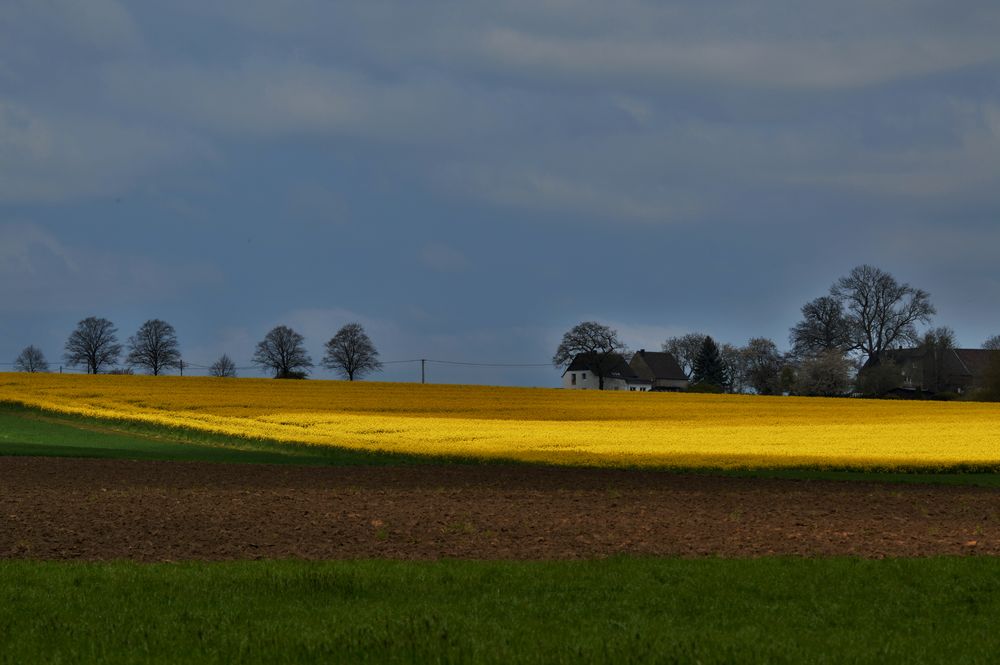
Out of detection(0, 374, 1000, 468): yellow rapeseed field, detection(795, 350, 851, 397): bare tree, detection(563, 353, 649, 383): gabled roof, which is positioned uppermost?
detection(563, 353, 649, 383): gabled roof

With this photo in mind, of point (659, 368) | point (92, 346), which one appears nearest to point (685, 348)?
point (659, 368)

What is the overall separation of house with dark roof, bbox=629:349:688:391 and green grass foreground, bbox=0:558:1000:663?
145 m

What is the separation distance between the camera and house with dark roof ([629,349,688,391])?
15888 centimetres

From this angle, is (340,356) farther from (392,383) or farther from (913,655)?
(913,655)

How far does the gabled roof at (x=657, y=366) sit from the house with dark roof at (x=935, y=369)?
42.1m

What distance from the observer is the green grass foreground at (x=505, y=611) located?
916 centimetres

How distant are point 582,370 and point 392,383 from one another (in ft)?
249

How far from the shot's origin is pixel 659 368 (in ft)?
527

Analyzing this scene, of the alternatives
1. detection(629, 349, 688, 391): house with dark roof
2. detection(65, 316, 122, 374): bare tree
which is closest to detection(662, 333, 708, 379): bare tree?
detection(629, 349, 688, 391): house with dark roof

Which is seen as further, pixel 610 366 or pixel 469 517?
→ pixel 610 366

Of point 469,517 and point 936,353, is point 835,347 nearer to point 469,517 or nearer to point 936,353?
point 936,353

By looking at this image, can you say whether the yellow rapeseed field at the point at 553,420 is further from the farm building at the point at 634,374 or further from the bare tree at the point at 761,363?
the farm building at the point at 634,374

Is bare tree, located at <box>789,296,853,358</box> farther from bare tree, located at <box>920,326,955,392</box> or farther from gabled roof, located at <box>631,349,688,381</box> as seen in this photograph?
gabled roof, located at <box>631,349,688,381</box>

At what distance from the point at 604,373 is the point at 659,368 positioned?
2831 centimetres
